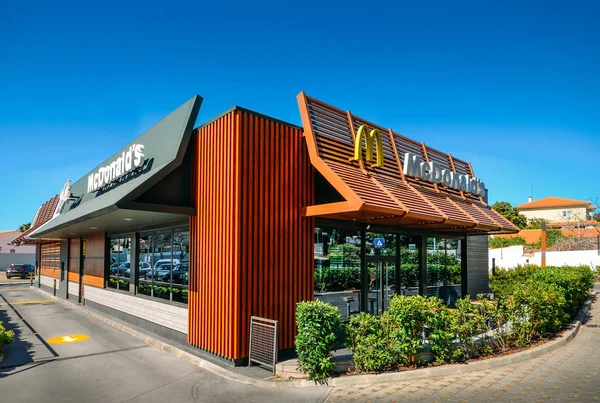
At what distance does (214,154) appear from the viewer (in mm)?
10188

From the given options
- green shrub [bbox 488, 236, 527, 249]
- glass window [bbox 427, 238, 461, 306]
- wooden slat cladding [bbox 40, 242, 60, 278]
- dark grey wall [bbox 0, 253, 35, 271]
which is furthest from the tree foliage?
dark grey wall [bbox 0, 253, 35, 271]

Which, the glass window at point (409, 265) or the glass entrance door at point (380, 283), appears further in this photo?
the glass window at point (409, 265)

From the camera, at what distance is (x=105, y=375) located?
29.7 ft

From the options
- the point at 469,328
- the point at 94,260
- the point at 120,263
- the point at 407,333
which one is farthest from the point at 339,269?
the point at 94,260

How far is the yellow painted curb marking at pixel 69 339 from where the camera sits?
12.6 m

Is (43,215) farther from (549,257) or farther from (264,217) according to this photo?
(549,257)

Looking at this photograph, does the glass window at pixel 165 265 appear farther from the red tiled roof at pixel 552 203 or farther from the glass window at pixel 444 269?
the red tiled roof at pixel 552 203

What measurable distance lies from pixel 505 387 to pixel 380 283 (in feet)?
19.1

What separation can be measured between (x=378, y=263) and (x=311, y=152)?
14.9 ft

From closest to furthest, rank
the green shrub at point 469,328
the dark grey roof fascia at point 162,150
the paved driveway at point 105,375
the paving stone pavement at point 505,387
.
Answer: the paving stone pavement at point 505,387 < the paved driveway at point 105,375 < the green shrub at point 469,328 < the dark grey roof fascia at point 162,150

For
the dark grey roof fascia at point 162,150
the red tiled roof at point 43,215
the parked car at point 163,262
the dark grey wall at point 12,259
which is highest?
the dark grey roof fascia at point 162,150

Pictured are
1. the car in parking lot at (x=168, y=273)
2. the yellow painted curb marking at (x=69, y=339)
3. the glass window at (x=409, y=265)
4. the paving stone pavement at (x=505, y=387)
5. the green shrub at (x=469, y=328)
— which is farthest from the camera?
the glass window at (x=409, y=265)

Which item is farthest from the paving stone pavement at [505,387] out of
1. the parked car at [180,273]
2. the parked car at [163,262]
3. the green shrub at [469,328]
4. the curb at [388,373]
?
the parked car at [163,262]

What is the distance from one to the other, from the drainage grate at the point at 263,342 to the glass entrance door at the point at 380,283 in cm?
435
